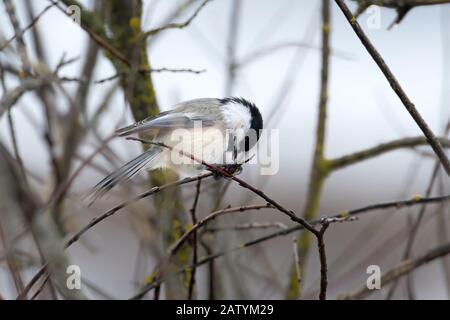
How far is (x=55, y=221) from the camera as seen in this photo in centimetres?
122

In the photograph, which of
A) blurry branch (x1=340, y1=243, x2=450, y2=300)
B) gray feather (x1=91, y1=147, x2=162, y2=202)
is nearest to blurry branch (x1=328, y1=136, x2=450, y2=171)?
blurry branch (x1=340, y1=243, x2=450, y2=300)

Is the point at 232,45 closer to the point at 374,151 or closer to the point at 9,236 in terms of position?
the point at 374,151

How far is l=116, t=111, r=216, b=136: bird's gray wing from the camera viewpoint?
1.31 metres

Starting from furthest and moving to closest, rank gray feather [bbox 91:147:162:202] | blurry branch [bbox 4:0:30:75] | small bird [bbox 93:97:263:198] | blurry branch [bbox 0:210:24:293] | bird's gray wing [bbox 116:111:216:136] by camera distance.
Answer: small bird [bbox 93:97:263:198] < bird's gray wing [bbox 116:111:216:136] < gray feather [bbox 91:147:162:202] < blurry branch [bbox 4:0:30:75] < blurry branch [bbox 0:210:24:293]

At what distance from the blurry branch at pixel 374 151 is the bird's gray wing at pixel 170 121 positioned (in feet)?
1.09

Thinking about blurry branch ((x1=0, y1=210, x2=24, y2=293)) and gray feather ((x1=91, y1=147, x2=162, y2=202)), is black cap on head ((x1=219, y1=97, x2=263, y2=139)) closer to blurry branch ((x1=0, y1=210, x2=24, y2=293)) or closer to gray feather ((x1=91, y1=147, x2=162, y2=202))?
gray feather ((x1=91, y1=147, x2=162, y2=202))

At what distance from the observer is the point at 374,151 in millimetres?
1572

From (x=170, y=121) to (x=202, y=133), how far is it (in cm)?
13

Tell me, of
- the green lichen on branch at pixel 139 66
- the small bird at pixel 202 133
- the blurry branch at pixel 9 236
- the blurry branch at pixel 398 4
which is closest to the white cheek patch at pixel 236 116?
the small bird at pixel 202 133

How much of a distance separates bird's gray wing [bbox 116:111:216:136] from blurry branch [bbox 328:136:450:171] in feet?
1.09

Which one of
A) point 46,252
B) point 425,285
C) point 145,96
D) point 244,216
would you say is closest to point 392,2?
point 145,96
